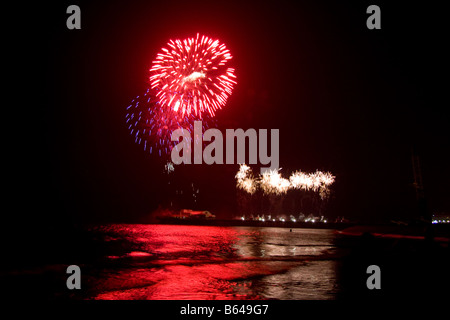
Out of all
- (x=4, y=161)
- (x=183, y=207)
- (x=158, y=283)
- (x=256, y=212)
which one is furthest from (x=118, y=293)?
(x=183, y=207)

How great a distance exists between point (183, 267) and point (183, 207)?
283ft

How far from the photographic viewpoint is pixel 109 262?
17.6 meters

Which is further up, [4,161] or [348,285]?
[4,161]

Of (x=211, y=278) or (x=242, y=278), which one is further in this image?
(x=242, y=278)
